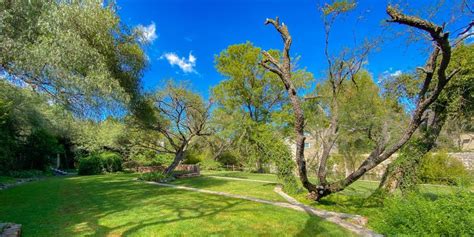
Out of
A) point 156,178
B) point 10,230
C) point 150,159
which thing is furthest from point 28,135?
point 10,230

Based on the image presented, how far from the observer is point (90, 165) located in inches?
812

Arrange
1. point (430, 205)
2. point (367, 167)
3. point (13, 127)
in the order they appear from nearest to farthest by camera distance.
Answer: point (430, 205)
point (367, 167)
point (13, 127)

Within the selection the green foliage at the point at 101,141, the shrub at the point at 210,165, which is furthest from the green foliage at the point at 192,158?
the green foliage at the point at 101,141

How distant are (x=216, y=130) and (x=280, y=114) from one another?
460cm

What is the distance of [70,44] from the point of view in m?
6.38

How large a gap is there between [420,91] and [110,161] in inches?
903

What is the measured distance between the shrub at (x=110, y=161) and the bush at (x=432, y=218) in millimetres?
22132

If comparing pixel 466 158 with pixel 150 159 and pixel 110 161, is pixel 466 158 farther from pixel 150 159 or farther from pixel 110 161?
pixel 110 161

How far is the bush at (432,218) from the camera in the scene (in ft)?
Answer: 13.2

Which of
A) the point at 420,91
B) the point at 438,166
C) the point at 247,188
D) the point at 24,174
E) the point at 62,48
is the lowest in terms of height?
A: the point at 247,188

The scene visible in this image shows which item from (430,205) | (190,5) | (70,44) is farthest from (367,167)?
(190,5)

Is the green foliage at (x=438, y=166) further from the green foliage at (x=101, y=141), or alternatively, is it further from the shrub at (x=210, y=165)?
the green foliage at (x=101, y=141)

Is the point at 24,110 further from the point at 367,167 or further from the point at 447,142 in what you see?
the point at 447,142

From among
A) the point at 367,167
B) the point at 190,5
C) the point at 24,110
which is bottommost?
the point at 367,167
